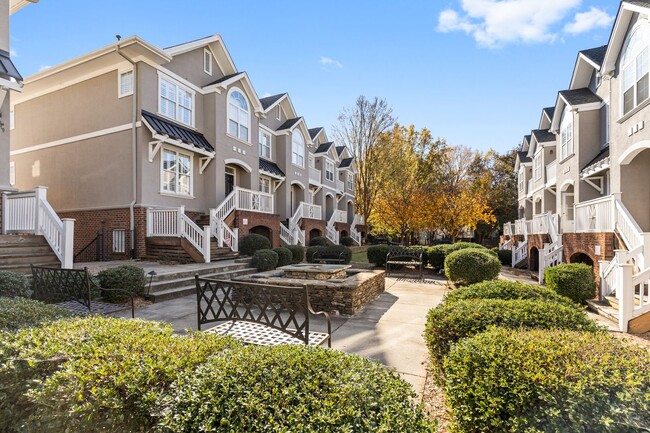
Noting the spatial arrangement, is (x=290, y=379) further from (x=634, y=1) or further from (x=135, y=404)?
(x=634, y=1)

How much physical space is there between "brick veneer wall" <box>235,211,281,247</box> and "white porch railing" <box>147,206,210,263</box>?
309 centimetres

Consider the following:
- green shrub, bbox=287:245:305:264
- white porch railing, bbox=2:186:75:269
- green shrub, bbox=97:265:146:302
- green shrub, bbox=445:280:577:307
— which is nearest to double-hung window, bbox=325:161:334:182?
green shrub, bbox=287:245:305:264

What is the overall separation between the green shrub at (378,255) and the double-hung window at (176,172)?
→ 369 inches

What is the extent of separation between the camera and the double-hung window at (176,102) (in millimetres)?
14233

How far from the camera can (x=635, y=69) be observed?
1023 centimetres

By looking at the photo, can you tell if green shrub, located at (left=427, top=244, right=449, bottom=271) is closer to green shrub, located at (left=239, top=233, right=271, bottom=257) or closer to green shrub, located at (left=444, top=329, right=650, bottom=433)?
green shrub, located at (left=239, top=233, right=271, bottom=257)

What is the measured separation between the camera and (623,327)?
6.12 metres

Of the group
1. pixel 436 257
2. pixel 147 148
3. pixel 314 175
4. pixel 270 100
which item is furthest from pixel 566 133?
pixel 147 148

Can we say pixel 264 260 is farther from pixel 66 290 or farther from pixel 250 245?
pixel 66 290

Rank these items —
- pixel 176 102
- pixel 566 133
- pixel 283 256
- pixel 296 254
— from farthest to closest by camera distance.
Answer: pixel 296 254, pixel 566 133, pixel 176 102, pixel 283 256

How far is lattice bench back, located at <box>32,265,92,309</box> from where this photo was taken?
6.02 metres

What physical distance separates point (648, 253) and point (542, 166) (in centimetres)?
1548

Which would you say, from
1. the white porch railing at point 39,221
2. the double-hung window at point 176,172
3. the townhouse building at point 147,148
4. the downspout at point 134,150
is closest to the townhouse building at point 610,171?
the townhouse building at point 147,148

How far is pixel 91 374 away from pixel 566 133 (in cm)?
1986
